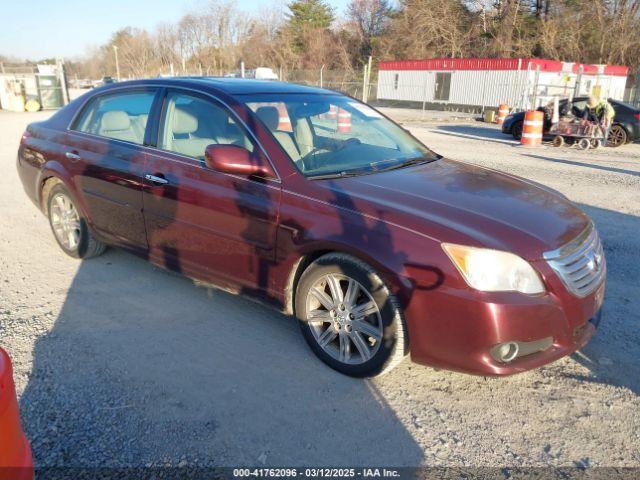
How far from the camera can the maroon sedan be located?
9.05 ft

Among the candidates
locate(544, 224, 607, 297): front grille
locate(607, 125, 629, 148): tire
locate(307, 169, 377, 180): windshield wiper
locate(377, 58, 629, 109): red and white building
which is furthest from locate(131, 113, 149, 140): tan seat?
locate(377, 58, 629, 109): red and white building

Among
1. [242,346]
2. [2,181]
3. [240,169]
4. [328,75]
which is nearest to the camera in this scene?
[240,169]

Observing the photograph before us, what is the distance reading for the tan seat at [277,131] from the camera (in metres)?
3.50

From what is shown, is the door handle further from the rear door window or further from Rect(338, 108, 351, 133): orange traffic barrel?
Rect(338, 108, 351, 133): orange traffic barrel

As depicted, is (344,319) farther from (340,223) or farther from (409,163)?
(409,163)

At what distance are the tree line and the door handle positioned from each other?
35.7 meters

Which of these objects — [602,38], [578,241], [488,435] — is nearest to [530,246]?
[578,241]

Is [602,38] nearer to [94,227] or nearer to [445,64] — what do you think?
[445,64]

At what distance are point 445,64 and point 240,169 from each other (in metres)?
32.1

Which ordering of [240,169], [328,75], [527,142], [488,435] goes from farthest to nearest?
[328,75] < [527,142] < [240,169] < [488,435]

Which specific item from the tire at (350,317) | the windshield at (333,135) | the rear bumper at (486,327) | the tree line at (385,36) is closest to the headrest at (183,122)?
the windshield at (333,135)

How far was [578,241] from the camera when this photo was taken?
308 centimetres

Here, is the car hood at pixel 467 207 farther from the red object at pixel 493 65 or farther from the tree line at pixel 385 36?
the tree line at pixel 385 36

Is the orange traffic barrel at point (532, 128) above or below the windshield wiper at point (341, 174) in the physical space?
below
